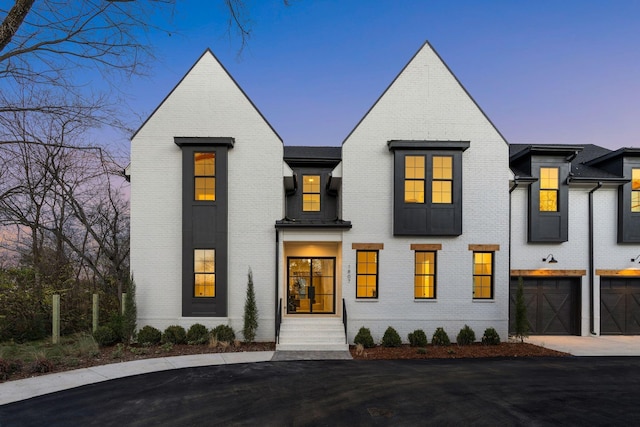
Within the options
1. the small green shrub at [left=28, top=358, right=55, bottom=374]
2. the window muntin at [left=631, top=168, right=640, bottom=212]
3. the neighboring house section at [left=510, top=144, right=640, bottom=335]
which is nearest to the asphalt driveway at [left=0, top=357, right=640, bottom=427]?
the small green shrub at [left=28, top=358, right=55, bottom=374]

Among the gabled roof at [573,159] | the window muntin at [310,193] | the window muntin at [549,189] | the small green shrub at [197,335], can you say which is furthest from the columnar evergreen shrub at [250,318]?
the window muntin at [549,189]

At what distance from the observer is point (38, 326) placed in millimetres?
13281

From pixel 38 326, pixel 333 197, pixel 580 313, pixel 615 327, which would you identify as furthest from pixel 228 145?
pixel 615 327

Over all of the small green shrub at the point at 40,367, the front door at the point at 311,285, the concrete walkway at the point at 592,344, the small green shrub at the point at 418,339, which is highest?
the front door at the point at 311,285

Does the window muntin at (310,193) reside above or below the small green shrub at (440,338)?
above

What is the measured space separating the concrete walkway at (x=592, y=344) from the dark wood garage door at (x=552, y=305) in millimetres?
401

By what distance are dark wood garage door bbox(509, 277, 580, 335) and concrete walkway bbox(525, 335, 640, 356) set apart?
401 millimetres

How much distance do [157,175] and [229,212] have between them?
3222 millimetres

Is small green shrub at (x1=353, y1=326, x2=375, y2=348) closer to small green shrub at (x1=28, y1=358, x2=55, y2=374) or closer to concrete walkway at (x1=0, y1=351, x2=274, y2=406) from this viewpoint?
concrete walkway at (x1=0, y1=351, x2=274, y2=406)

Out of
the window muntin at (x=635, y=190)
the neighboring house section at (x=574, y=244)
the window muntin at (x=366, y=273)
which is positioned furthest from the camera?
the window muntin at (x=635, y=190)

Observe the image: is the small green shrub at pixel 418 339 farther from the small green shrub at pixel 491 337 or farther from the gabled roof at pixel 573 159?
the gabled roof at pixel 573 159

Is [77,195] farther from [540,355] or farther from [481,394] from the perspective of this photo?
[540,355]

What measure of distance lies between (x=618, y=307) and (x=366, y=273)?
445 inches

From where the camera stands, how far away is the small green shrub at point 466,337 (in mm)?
12031
